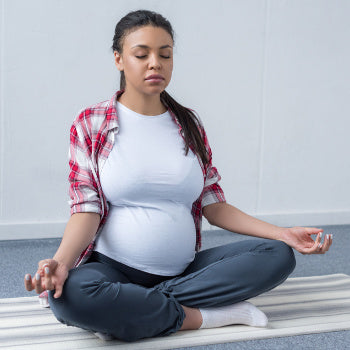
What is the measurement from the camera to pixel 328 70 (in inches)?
158

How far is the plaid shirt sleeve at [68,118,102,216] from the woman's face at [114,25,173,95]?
0.81ft

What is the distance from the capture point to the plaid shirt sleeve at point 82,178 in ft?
5.88

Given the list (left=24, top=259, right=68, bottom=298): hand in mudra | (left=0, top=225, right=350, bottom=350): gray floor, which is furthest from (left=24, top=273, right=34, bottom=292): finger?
(left=0, top=225, right=350, bottom=350): gray floor

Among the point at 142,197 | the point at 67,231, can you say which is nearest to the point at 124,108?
the point at 142,197

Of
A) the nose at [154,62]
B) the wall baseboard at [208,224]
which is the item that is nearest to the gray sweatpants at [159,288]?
the nose at [154,62]

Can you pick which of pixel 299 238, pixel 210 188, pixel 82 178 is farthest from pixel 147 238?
pixel 299 238

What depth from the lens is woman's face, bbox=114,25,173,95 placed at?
182cm

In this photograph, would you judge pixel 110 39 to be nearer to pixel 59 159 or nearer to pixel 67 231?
pixel 59 159

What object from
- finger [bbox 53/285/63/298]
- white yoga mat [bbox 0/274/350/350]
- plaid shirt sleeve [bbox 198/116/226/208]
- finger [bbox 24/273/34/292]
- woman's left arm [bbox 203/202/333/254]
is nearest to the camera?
finger [bbox 24/273/34/292]

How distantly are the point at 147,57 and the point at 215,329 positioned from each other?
0.89m

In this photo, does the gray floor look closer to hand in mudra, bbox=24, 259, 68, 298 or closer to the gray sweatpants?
the gray sweatpants

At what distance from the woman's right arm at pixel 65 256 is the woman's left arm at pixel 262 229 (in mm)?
463

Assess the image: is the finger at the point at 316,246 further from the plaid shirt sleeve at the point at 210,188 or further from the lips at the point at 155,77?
the lips at the point at 155,77

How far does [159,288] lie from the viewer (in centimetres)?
184
